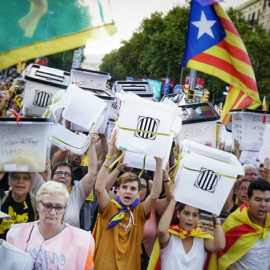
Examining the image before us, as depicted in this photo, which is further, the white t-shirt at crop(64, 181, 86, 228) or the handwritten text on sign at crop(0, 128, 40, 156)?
the white t-shirt at crop(64, 181, 86, 228)

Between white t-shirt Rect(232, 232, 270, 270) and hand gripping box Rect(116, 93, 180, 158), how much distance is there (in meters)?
1.47

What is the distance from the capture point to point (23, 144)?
4223 mm

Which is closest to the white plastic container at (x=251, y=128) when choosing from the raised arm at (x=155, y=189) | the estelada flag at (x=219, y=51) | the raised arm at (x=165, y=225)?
the estelada flag at (x=219, y=51)

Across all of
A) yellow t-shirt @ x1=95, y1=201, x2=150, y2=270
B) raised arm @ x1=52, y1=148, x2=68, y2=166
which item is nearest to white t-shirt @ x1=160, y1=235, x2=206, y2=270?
yellow t-shirt @ x1=95, y1=201, x2=150, y2=270

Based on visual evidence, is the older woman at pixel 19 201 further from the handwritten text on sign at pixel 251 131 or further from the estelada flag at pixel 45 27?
the handwritten text on sign at pixel 251 131

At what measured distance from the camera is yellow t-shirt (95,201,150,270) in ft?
13.4

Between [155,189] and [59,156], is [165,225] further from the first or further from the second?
[59,156]

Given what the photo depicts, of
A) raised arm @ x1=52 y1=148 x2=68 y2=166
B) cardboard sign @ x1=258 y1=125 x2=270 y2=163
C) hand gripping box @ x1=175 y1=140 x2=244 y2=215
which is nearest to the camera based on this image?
hand gripping box @ x1=175 y1=140 x2=244 y2=215

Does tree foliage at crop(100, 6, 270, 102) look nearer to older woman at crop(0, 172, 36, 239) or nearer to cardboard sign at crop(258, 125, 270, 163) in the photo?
cardboard sign at crop(258, 125, 270, 163)

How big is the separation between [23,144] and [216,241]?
2.01 m

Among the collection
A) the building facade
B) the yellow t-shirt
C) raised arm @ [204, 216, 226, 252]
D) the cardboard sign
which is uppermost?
the building facade

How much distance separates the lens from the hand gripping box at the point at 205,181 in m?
4.04

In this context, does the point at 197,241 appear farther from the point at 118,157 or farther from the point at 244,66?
the point at 244,66

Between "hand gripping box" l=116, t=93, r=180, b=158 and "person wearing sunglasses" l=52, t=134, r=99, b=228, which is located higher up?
"hand gripping box" l=116, t=93, r=180, b=158
